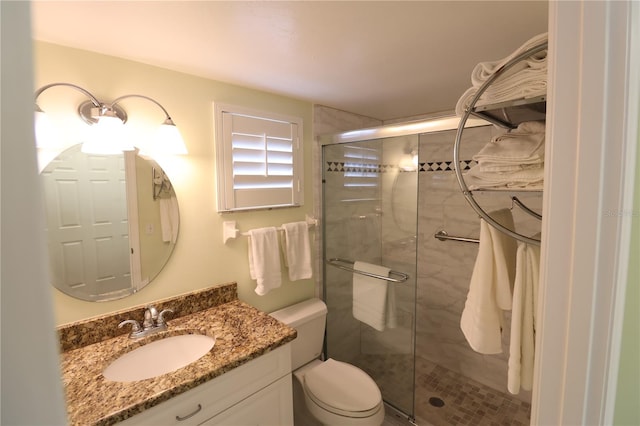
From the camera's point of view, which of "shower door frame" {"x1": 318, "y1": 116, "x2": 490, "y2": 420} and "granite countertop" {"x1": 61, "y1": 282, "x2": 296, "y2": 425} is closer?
"granite countertop" {"x1": 61, "y1": 282, "x2": 296, "y2": 425}

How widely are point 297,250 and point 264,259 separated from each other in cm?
26

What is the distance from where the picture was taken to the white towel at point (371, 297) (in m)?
1.92

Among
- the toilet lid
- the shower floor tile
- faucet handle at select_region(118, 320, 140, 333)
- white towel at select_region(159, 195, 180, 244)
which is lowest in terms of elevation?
the shower floor tile

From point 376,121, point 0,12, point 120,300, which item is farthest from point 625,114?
point 376,121

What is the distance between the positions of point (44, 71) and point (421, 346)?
2.91 m

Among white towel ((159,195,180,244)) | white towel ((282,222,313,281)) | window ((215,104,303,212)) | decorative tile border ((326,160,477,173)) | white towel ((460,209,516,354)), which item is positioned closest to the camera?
white towel ((460,209,516,354))

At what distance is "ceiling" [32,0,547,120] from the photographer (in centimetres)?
90

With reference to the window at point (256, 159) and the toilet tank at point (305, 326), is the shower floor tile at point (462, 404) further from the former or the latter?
the window at point (256, 159)

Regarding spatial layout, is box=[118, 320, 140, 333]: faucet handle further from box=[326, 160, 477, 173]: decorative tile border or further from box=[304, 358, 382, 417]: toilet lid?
box=[326, 160, 477, 173]: decorative tile border

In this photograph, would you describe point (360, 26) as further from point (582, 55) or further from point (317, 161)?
point (317, 161)

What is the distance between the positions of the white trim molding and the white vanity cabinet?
1033 millimetres

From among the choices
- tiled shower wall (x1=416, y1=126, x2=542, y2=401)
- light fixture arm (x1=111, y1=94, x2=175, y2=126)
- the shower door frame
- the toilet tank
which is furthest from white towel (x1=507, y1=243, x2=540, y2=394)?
light fixture arm (x1=111, y1=94, x2=175, y2=126)

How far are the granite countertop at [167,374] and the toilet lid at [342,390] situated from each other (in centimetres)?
49

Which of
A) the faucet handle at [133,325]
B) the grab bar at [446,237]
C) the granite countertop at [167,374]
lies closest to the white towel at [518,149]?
the granite countertop at [167,374]
